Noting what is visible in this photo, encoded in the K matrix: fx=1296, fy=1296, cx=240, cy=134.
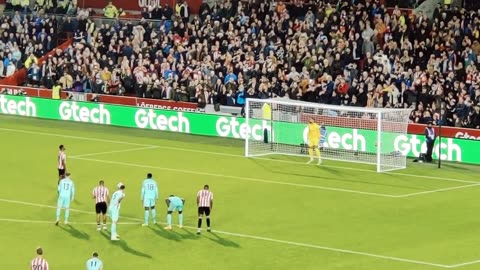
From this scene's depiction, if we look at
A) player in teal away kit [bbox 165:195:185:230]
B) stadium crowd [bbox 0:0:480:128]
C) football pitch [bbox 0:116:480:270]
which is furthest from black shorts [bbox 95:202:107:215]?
stadium crowd [bbox 0:0:480:128]

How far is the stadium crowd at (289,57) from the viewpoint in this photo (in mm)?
52250

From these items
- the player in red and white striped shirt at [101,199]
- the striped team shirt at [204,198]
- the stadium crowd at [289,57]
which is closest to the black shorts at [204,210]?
the striped team shirt at [204,198]

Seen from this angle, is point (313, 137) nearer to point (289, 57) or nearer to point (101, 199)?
point (289, 57)

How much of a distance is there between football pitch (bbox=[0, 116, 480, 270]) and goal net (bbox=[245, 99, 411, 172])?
577 millimetres

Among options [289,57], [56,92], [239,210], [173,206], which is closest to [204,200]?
[173,206]

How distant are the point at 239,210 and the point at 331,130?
1022 centimetres

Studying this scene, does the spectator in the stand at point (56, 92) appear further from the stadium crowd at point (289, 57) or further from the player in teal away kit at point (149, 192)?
the player in teal away kit at point (149, 192)

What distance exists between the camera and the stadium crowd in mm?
52250

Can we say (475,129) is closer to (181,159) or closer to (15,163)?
(181,159)

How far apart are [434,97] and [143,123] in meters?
13.4

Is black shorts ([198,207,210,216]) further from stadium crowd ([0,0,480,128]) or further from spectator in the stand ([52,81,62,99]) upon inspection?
spectator in the stand ([52,81,62,99])

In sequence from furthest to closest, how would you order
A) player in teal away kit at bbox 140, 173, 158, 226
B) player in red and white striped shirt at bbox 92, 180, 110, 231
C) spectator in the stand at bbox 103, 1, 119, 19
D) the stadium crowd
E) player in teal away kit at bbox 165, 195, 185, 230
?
1. spectator in the stand at bbox 103, 1, 119, 19
2. the stadium crowd
3. player in teal away kit at bbox 140, 173, 158, 226
4. player in red and white striped shirt at bbox 92, 180, 110, 231
5. player in teal away kit at bbox 165, 195, 185, 230

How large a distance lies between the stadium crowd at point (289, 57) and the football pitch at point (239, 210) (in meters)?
3.64

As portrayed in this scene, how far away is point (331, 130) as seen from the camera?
49.8 m
